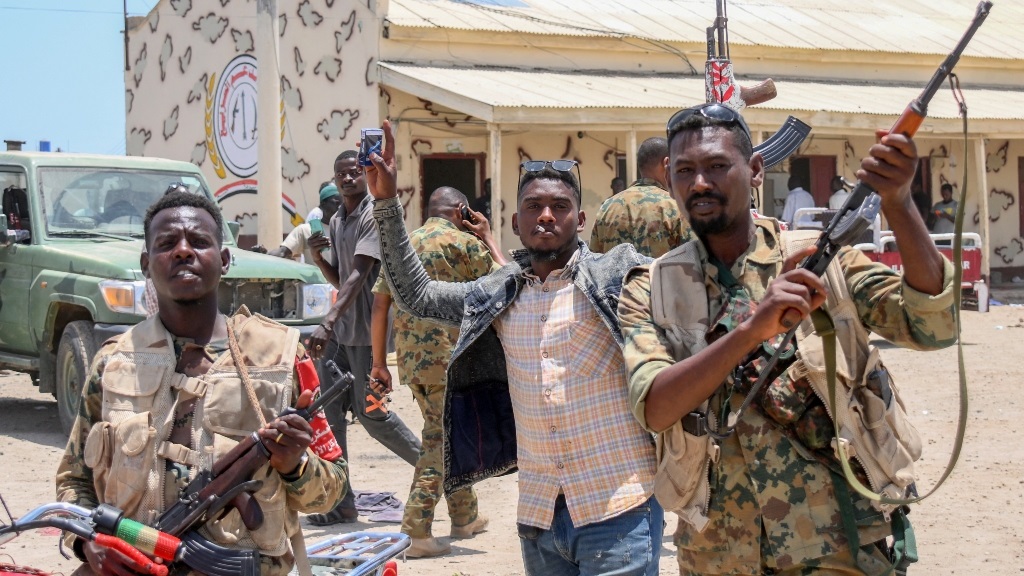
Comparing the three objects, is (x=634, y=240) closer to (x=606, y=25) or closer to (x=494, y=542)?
(x=494, y=542)

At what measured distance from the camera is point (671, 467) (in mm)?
2746

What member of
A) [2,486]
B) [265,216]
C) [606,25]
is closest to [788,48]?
[606,25]

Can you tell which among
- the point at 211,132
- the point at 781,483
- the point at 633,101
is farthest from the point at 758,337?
the point at 211,132

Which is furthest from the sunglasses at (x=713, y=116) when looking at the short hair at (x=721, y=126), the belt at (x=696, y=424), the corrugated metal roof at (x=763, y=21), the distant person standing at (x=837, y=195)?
the corrugated metal roof at (x=763, y=21)

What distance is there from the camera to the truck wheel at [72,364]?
29.2 ft

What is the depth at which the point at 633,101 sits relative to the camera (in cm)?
1714

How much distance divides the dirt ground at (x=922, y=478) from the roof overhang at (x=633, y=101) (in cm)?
514

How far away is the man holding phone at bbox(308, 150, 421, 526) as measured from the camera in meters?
6.82

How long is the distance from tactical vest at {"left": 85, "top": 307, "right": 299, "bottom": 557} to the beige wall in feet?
46.6

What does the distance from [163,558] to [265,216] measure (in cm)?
1221

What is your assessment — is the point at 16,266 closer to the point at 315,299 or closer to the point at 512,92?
the point at 315,299

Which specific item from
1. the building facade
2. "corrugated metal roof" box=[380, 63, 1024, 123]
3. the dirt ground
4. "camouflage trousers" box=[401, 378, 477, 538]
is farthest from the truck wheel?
"corrugated metal roof" box=[380, 63, 1024, 123]

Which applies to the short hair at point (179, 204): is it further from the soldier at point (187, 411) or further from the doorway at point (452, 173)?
the doorway at point (452, 173)

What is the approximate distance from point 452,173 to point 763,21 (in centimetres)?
786
